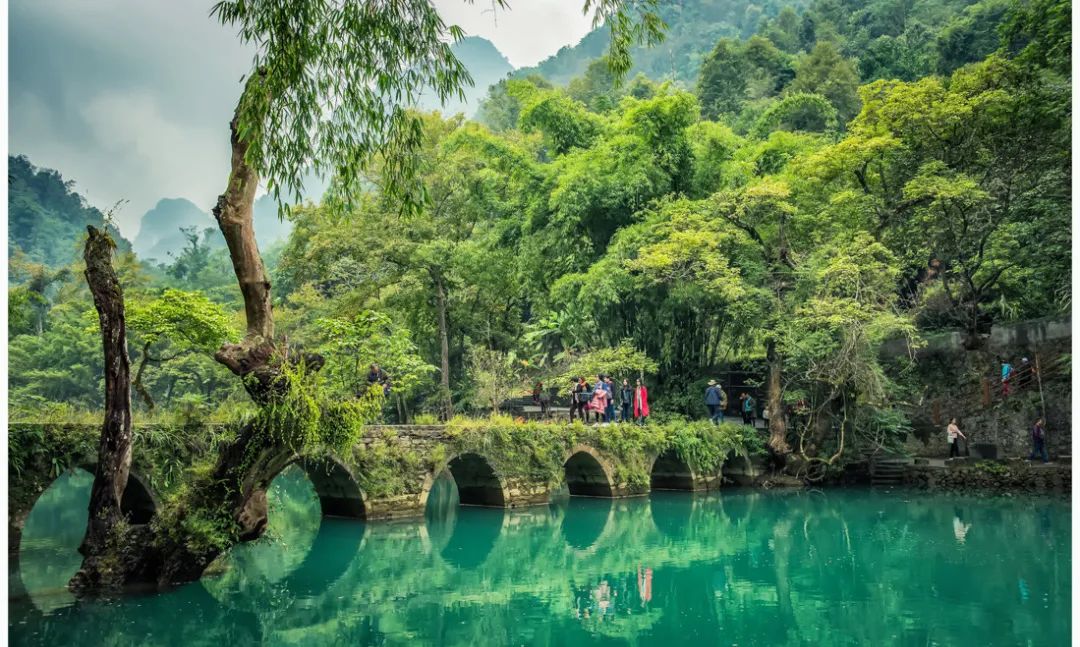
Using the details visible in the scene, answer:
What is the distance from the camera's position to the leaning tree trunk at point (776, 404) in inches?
848

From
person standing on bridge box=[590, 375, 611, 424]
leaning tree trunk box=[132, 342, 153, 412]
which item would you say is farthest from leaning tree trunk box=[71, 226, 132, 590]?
person standing on bridge box=[590, 375, 611, 424]

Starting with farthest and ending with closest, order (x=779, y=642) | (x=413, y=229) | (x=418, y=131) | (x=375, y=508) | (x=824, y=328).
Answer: (x=413, y=229) < (x=824, y=328) < (x=375, y=508) < (x=779, y=642) < (x=418, y=131)

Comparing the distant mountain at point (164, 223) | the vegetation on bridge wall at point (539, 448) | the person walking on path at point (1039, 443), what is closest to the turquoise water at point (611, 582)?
the vegetation on bridge wall at point (539, 448)

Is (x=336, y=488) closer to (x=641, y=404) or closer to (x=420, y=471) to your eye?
(x=420, y=471)

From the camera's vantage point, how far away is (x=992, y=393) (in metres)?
22.2

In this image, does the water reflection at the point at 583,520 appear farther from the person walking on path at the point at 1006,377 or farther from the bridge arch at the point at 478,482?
the person walking on path at the point at 1006,377

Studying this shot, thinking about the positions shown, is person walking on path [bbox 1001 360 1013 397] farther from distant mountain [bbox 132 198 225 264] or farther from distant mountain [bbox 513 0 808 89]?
distant mountain [bbox 132 198 225 264]

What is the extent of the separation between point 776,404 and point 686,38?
75.1 meters

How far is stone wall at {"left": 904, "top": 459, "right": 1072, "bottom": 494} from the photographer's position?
762 inches

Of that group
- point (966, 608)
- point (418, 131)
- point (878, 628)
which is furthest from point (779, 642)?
point (418, 131)

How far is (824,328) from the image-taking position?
2045 centimetres

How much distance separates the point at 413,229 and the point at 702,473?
9.56 metres

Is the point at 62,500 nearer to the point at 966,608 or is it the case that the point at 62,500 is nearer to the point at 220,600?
the point at 220,600

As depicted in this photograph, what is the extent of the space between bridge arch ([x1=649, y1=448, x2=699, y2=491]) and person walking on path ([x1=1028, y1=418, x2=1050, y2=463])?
7441mm
